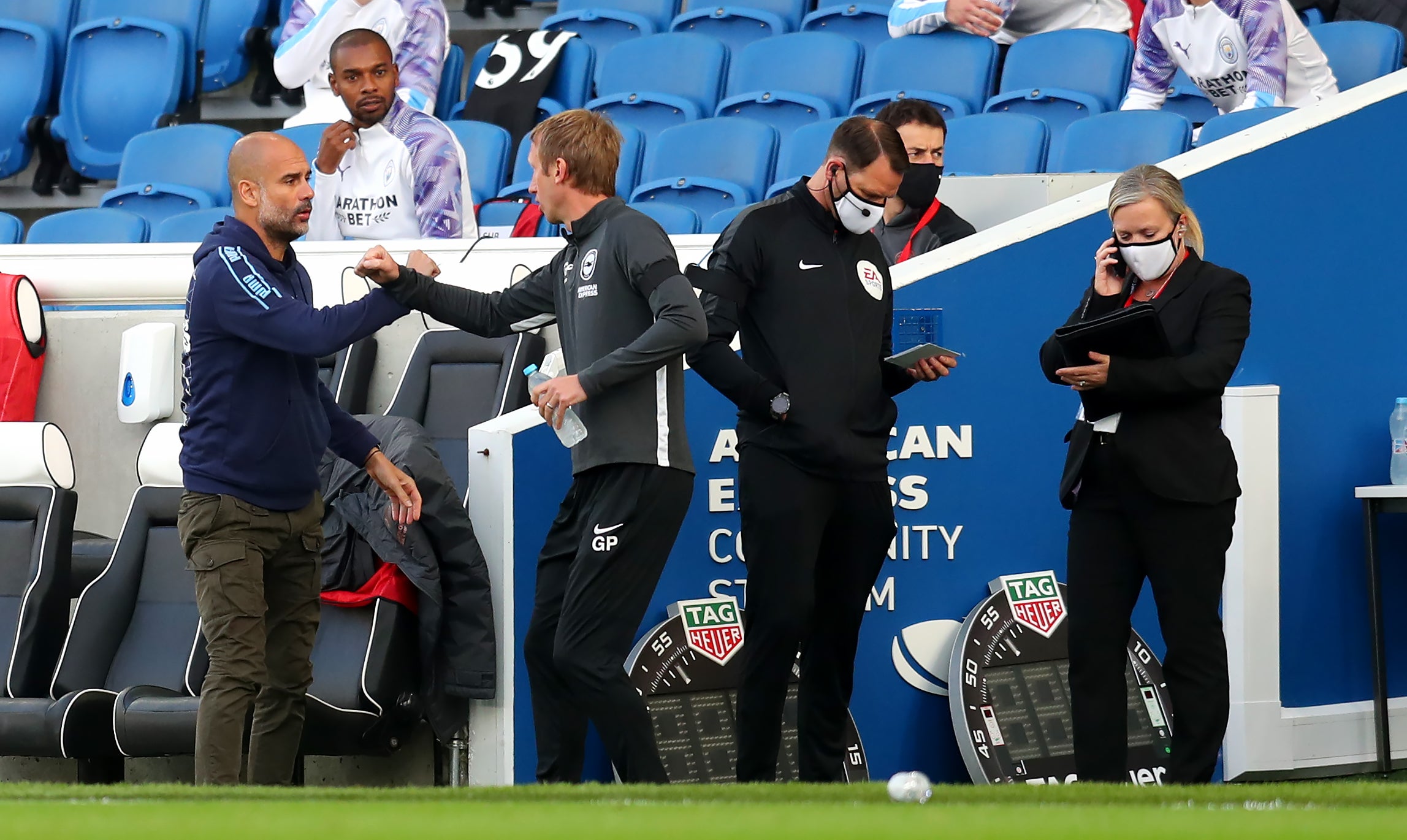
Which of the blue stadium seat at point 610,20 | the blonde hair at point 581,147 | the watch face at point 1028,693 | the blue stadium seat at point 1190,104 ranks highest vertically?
the blue stadium seat at point 610,20

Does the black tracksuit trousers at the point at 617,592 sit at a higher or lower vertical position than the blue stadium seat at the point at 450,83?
lower

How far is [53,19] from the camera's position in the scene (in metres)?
9.74

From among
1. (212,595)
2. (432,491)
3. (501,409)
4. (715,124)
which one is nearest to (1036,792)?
(212,595)

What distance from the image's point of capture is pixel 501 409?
5.27 meters

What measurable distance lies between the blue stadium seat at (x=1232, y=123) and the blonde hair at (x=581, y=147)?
8.35 feet

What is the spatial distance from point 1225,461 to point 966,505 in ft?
3.54

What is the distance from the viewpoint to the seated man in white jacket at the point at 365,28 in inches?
319

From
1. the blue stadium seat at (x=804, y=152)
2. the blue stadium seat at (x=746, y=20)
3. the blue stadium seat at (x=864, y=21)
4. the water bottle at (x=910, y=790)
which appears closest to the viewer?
the water bottle at (x=910, y=790)

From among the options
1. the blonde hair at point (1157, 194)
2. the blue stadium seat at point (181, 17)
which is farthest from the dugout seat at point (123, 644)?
the blue stadium seat at point (181, 17)

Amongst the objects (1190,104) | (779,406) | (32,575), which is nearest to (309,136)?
(32,575)

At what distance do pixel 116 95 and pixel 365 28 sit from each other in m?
1.85

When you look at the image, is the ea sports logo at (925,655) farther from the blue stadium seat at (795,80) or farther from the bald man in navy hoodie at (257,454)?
the blue stadium seat at (795,80)

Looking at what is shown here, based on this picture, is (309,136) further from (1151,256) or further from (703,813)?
(703,813)

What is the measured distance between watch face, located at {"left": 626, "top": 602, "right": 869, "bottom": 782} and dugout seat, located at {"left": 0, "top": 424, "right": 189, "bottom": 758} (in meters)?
1.26
